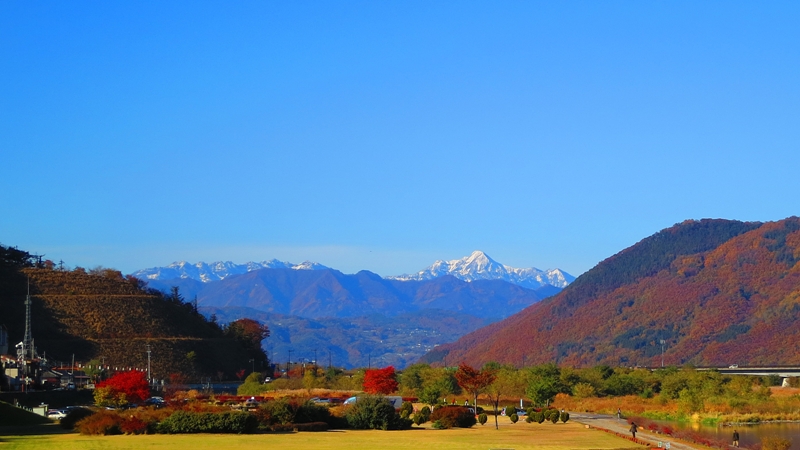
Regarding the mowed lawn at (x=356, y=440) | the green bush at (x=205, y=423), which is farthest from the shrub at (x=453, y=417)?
the green bush at (x=205, y=423)

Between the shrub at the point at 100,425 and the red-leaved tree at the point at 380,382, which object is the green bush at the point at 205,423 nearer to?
the shrub at the point at 100,425

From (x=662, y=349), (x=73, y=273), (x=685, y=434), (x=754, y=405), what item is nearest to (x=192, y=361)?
(x=73, y=273)

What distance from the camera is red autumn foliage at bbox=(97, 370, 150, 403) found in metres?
72.8

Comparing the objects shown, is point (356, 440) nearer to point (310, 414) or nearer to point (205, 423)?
point (205, 423)

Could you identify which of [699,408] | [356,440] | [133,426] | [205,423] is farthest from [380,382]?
[133,426]

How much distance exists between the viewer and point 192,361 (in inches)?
4685

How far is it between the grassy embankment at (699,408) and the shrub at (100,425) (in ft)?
141

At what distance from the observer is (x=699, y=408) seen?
82062mm

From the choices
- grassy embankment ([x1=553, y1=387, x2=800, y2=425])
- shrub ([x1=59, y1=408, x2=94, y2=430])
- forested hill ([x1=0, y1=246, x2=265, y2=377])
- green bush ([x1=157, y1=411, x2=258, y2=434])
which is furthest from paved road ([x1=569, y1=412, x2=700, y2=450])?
forested hill ([x1=0, y1=246, x2=265, y2=377])

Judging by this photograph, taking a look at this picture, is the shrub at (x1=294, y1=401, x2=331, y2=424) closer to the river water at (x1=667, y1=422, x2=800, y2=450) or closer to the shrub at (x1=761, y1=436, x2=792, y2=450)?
the shrub at (x1=761, y1=436, x2=792, y2=450)

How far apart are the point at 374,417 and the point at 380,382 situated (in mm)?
35499

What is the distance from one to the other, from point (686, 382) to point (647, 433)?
131 ft

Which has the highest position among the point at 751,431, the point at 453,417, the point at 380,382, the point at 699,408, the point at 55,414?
the point at 380,382

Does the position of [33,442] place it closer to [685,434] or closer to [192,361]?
[685,434]
